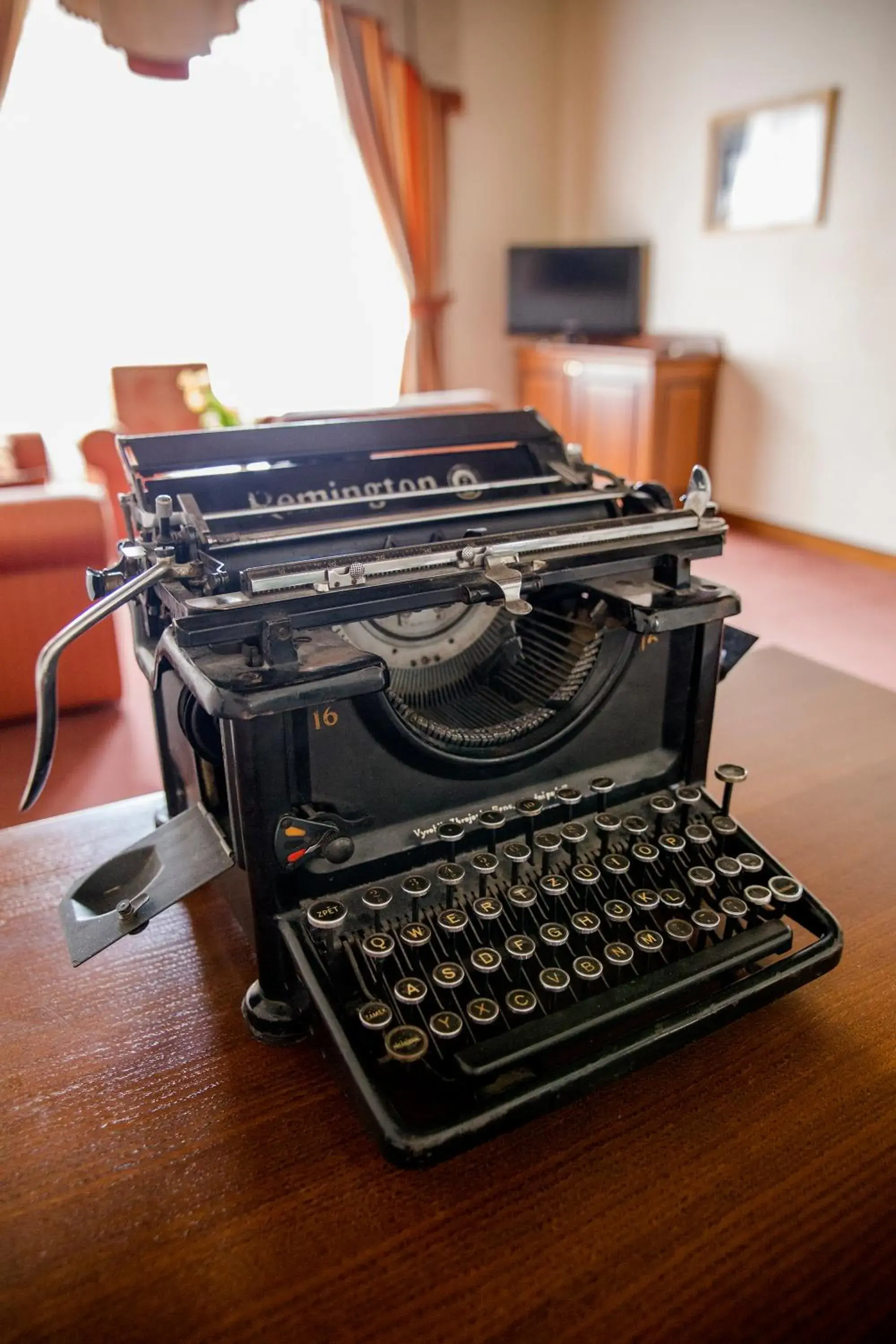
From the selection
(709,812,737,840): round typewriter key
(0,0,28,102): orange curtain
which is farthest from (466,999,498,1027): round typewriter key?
(0,0,28,102): orange curtain

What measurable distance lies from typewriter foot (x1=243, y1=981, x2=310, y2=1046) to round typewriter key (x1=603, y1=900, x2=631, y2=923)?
14.9 inches

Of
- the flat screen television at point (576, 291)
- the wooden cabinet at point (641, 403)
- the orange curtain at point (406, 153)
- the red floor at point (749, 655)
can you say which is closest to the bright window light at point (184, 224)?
the orange curtain at point (406, 153)

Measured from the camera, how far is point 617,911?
1.15 meters

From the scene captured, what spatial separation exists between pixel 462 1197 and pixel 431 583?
0.67 m

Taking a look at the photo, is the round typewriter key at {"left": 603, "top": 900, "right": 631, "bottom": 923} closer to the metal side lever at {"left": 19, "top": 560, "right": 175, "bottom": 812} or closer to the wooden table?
the wooden table

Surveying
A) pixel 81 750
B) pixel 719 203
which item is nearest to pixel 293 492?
pixel 81 750

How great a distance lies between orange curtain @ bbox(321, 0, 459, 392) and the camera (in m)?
5.69

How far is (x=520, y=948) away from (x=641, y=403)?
4.88 meters

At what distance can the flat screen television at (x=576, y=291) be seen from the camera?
6016 millimetres

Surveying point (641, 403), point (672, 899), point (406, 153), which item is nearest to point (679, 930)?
point (672, 899)

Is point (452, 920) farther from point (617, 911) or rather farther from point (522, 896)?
point (617, 911)

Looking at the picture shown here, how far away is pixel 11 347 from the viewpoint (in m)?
5.21

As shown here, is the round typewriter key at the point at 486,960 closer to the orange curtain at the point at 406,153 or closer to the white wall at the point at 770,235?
the white wall at the point at 770,235

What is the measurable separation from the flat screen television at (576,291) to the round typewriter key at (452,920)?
18.6 ft
